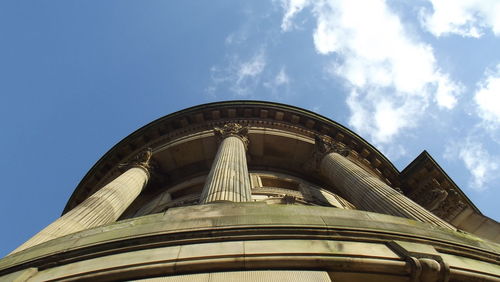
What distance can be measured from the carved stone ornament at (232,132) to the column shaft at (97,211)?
5978mm

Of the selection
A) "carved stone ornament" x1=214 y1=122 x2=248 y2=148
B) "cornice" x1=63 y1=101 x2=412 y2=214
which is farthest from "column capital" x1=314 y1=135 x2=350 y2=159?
"carved stone ornament" x1=214 y1=122 x2=248 y2=148

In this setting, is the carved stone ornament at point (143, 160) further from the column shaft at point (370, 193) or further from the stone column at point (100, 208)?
the column shaft at point (370, 193)

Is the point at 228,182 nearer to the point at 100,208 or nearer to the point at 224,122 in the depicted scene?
the point at 100,208

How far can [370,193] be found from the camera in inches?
677

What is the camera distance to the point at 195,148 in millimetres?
29500

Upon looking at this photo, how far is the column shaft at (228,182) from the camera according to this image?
42.4 feet

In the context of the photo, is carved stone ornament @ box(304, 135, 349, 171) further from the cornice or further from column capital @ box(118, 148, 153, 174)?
column capital @ box(118, 148, 153, 174)

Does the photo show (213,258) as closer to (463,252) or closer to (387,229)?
(387,229)

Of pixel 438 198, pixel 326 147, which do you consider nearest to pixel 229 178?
pixel 326 147

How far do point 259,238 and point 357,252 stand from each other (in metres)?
1.90

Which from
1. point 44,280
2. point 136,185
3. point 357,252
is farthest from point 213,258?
point 136,185

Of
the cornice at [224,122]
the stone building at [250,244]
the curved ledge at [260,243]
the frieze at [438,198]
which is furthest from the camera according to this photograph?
the cornice at [224,122]

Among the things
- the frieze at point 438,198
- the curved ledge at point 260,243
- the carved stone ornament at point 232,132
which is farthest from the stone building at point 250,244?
the frieze at point 438,198

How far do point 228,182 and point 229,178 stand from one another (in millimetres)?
601
